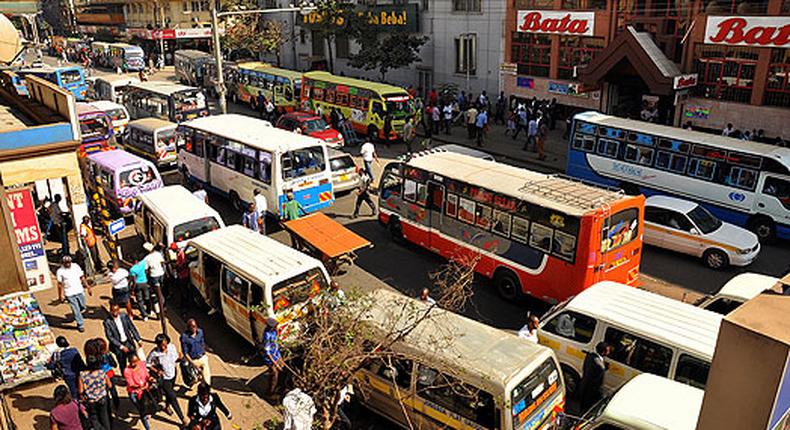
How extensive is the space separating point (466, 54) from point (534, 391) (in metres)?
28.8

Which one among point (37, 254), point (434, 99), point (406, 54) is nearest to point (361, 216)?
point (37, 254)

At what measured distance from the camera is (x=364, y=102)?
27.2 m

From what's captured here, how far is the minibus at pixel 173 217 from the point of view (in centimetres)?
1403

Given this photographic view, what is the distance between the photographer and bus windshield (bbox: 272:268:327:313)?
10.7 meters

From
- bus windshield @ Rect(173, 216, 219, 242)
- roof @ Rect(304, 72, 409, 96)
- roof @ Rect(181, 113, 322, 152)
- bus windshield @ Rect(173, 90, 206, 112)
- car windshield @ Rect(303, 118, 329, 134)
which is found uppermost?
roof @ Rect(304, 72, 409, 96)

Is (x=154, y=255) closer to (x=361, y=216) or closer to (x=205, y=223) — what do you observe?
(x=205, y=223)

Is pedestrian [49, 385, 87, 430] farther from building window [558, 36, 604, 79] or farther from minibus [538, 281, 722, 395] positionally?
building window [558, 36, 604, 79]

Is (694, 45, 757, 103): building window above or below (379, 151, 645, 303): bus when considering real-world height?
above

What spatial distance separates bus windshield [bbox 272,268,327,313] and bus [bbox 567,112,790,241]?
11745 mm

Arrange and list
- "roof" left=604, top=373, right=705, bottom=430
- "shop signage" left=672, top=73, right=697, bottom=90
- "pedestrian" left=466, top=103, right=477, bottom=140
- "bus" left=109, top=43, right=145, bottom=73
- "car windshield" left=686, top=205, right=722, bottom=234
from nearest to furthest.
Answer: "roof" left=604, top=373, right=705, bottom=430 < "car windshield" left=686, top=205, right=722, bottom=234 < "shop signage" left=672, top=73, right=697, bottom=90 < "pedestrian" left=466, top=103, right=477, bottom=140 < "bus" left=109, top=43, right=145, bottom=73

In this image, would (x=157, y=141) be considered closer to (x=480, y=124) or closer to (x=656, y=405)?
(x=480, y=124)

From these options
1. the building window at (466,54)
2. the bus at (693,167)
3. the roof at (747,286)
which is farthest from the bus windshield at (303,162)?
the building window at (466,54)

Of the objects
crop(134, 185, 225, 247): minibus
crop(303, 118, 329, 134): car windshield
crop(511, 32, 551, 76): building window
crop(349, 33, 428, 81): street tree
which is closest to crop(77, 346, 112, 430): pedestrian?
crop(134, 185, 225, 247): minibus

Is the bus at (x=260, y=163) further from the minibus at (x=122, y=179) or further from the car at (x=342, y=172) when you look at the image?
the minibus at (x=122, y=179)
